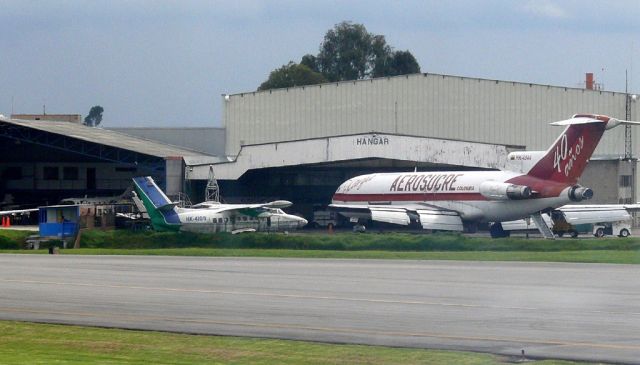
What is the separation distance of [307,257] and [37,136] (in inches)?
1403

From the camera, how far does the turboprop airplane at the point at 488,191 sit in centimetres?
5453

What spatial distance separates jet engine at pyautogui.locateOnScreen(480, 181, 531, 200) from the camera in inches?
2185

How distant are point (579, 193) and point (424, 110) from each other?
862 inches

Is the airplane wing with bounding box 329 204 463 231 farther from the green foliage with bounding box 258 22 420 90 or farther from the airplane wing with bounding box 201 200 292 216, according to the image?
the green foliage with bounding box 258 22 420 90

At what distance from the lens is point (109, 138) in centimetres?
7338

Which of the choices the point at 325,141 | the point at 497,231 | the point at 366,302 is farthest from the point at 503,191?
the point at 366,302

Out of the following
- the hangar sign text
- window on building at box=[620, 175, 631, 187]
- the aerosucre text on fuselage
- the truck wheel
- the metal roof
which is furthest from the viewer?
the metal roof

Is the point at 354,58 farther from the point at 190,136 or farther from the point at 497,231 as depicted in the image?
the point at 497,231

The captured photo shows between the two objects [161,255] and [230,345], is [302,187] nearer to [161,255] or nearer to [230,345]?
[161,255]

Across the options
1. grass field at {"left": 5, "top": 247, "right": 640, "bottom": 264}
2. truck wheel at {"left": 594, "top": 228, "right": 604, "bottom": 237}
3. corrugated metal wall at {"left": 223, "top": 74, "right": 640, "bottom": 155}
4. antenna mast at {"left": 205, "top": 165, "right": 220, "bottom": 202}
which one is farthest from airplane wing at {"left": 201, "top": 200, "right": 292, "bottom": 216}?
truck wheel at {"left": 594, "top": 228, "right": 604, "bottom": 237}

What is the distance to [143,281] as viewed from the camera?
30172 millimetres

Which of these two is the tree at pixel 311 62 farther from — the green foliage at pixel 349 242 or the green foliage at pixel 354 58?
the green foliage at pixel 349 242

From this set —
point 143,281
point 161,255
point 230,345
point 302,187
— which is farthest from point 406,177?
point 230,345

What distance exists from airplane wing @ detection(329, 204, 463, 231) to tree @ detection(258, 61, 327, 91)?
7848cm
